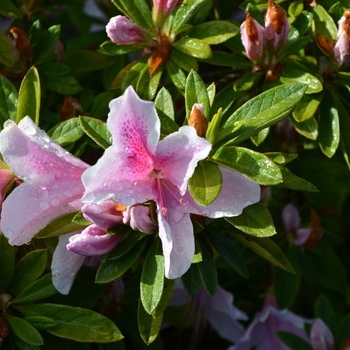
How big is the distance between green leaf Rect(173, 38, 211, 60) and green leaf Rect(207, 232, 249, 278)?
0.45 metres

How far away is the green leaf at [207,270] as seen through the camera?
3.86 feet

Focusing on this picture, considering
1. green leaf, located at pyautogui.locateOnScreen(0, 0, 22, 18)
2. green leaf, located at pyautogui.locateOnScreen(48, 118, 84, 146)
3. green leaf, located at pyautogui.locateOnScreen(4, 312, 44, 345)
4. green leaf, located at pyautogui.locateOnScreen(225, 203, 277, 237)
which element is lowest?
green leaf, located at pyautogui.locateOnScreen(4, 312, 44, 345)

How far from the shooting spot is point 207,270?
3.93 feet

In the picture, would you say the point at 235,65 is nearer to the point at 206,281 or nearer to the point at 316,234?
the point at 206,281

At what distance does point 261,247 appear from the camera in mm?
1220

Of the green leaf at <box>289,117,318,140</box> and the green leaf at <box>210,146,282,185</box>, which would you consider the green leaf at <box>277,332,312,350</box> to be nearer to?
the green leaf at <box>289,117,318,140</box>

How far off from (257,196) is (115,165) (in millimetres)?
282

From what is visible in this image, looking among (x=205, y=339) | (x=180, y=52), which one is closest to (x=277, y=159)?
(x=180, y=52)

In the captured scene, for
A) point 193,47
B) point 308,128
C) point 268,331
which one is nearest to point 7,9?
point 193,47

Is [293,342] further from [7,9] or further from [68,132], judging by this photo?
[7,9]

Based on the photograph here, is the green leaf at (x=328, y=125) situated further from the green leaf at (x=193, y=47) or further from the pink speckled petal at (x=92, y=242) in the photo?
the pink speckled petal at (x=92, y=242)

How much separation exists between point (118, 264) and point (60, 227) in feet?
0.50

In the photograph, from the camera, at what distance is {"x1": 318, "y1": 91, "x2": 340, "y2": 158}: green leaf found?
1.42m

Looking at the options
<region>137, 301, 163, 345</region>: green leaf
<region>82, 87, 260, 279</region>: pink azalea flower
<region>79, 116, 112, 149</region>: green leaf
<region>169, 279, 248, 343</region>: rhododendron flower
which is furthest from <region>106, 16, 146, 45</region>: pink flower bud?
<region>169, 279, 248, 343</region>: rhododendron flower
